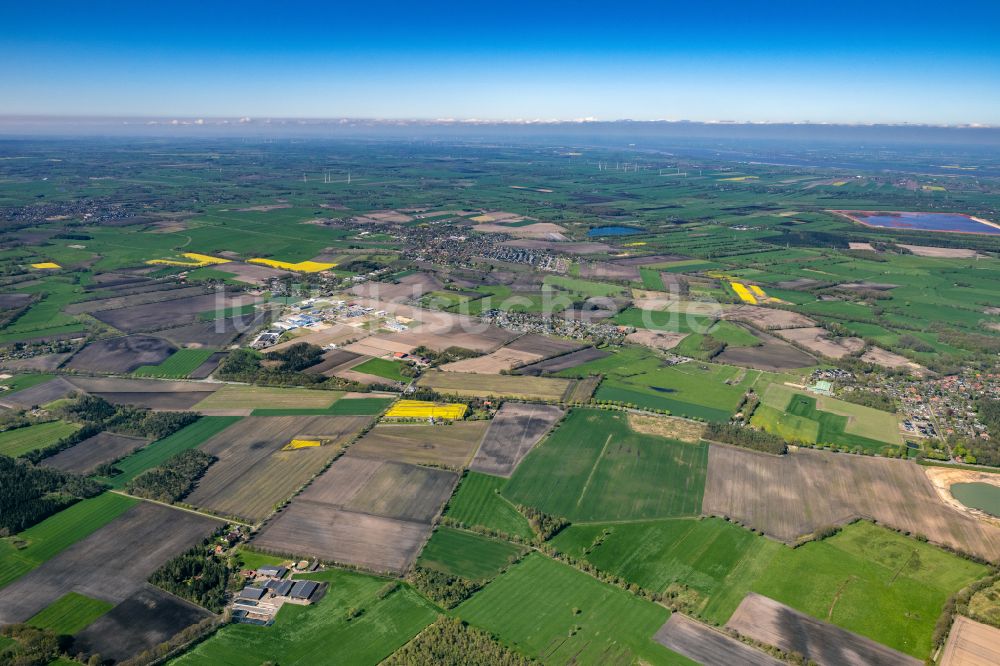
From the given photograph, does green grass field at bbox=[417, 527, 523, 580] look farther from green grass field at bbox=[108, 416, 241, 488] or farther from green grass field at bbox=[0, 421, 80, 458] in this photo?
green grass field at bbox=[0, 421, 80, 458]

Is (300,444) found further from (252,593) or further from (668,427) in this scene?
(668,427)

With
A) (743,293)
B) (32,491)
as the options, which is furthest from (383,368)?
(743,293)

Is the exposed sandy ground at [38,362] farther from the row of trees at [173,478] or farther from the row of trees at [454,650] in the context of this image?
the row of trees at [454,650]

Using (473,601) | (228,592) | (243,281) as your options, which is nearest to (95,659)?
(228,592)

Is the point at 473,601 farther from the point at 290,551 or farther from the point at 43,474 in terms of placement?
the point at 43,474

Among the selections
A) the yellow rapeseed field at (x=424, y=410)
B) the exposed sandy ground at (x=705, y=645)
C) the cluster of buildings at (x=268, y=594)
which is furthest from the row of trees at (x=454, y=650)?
the yellow rapeseed field at (x=424, y=410)

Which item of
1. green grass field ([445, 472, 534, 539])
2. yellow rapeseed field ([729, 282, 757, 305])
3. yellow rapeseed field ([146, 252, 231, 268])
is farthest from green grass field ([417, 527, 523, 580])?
yellow rapeseed field ([146, 252, 231, 268])
